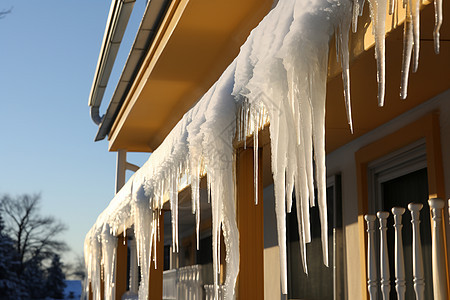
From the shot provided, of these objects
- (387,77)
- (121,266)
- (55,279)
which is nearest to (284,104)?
(387,77)

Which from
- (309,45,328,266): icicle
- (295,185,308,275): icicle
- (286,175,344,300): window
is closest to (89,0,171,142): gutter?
(286,175,344,300): window

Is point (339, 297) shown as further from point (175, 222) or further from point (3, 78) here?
point (3, 78)

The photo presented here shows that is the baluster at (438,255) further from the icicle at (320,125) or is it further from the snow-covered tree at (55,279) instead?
the snow-covered tree at (55,279)

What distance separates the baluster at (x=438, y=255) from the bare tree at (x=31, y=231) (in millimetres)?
39965

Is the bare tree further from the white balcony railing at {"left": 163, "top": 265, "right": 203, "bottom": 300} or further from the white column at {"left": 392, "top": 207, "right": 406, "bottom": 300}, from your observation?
the white column at {"left": 392, "top": 207, "right": 406, "bottom": 300}

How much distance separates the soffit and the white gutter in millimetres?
562

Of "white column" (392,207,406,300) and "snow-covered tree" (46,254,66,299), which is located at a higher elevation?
"snow-covered tree" (46,254,66,299)

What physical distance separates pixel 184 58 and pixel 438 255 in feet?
15.6

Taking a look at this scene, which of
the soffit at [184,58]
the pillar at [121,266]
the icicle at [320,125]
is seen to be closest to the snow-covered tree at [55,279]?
the soffit at [184,58]

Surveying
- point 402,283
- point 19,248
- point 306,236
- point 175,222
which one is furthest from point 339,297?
point 19,248

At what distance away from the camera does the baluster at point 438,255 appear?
11.6 feet

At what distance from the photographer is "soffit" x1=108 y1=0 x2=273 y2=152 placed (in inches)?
254

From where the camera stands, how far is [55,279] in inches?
1725

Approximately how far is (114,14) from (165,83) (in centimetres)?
106
